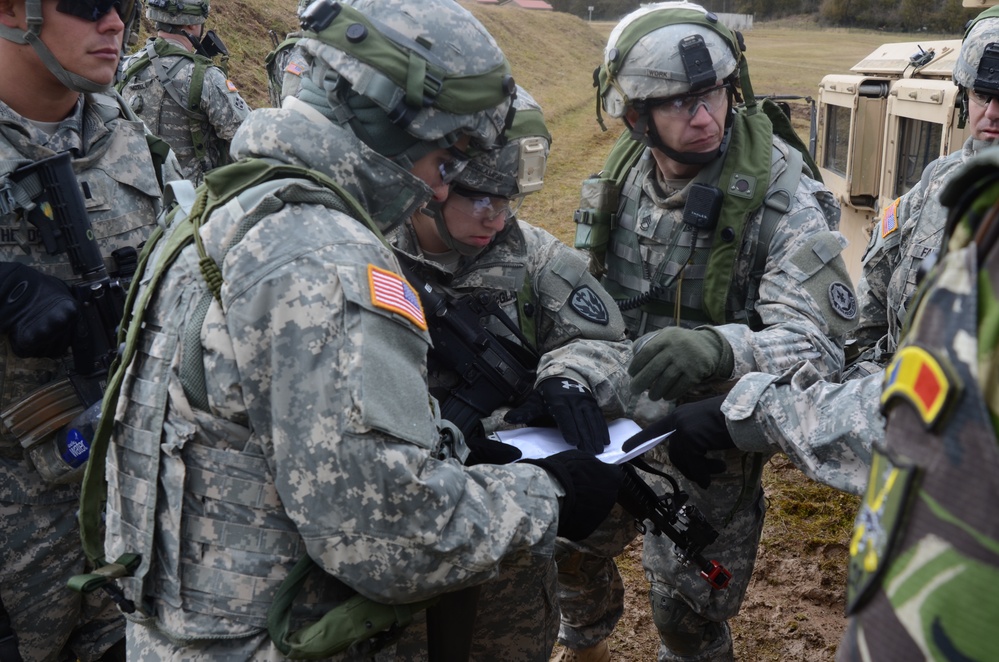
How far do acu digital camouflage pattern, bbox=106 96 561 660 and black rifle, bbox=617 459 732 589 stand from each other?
813 mm

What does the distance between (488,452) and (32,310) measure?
4.60 feet

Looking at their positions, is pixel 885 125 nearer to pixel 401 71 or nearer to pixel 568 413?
pixel 568 413

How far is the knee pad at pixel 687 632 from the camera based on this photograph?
11.8ft

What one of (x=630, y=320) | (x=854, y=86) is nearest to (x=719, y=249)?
(x=630, y=320)

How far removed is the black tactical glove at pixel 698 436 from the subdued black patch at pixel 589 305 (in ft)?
1.43

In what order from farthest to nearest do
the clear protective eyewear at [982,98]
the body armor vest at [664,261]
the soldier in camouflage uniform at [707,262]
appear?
the clear protective eyewear at [982,98] → the body armor vest at [664,261] → the soldier in camouflage uniform at [707,262]

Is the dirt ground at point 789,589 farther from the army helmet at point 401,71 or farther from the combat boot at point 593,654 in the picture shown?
the army helmet at point 401,71

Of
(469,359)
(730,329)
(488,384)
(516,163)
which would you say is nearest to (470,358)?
(469,359)

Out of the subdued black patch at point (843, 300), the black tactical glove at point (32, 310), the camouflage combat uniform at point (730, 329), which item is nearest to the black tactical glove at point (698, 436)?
the camouflage combat uniform at point (730, 329)

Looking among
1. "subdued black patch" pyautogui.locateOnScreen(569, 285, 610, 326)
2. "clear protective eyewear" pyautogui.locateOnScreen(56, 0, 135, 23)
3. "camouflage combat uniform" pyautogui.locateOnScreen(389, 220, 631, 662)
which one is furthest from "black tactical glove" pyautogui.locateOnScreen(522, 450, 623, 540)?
"clear protective eyewear" pyautogui.locateOnScreen(56, 0, 135, 23)

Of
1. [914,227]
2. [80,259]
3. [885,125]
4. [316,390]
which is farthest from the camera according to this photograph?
[885,125]

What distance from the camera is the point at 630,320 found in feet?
12.2

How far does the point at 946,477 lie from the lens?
38.7 inches

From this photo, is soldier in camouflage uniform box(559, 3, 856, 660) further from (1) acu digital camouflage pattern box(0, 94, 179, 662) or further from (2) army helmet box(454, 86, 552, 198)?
(1) acu digital camouflage pattern box(0, 94, 179, 662)
